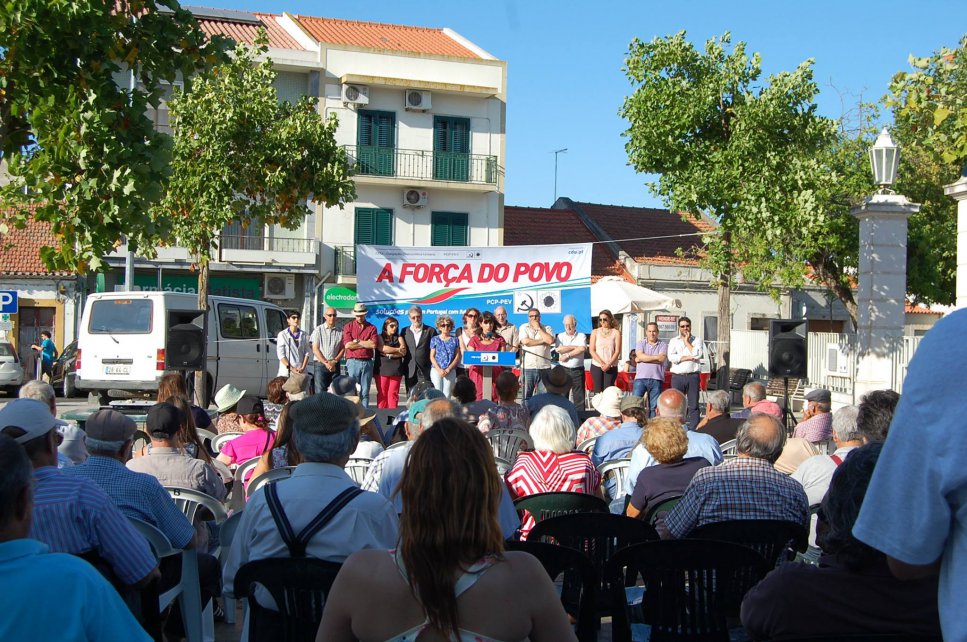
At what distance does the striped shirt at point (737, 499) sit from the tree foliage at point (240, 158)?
1643 cm

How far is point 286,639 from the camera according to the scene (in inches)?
142

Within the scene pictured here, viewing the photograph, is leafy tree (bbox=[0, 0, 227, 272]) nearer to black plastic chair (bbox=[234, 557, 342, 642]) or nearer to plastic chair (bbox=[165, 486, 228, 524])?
plastic chair (bbox=[165, 486, 228, 524])

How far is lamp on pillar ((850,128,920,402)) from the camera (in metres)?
16.0

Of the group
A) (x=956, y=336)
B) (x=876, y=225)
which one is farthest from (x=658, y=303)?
(x=956, y=336)

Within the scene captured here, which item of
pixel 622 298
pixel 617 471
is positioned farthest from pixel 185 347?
pixel 622 298

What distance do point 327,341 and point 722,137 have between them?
14.2 meters

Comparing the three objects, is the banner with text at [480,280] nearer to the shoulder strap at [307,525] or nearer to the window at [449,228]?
the shoulder strap at [307,525]

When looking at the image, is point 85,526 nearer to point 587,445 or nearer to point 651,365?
point 587,445

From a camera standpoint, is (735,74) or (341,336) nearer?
(341,336)

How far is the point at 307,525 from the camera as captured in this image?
12.1ft

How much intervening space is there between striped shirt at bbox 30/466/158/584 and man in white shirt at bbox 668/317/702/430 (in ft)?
39.1

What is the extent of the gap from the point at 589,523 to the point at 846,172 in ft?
85.7

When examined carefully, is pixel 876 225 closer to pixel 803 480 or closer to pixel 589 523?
pixel 803 480

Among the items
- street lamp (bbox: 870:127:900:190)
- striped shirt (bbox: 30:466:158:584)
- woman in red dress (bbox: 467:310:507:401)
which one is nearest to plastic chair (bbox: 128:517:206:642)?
striped shirt (bbox: 30:466:158:584)
